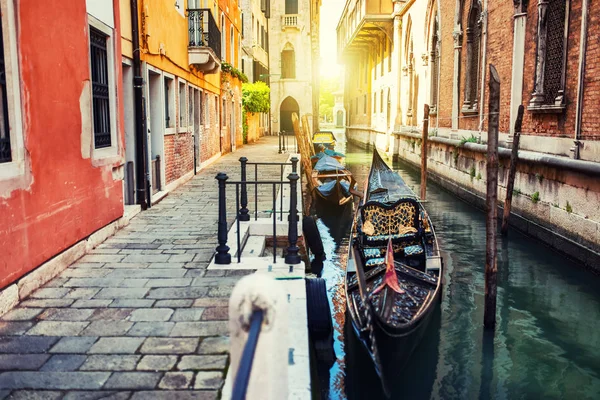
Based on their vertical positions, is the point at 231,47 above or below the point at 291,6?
below

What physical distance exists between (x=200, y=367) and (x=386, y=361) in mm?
1877

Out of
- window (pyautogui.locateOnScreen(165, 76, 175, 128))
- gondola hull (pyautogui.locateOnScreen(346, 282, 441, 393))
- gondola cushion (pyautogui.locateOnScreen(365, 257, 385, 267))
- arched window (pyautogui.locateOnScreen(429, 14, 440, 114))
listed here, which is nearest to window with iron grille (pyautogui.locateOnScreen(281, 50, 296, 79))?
arched window (pyautogui.locateOnScreen(429, 14, 440, 114))

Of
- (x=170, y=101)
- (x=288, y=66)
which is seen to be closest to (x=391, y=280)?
(x=170, y=101)

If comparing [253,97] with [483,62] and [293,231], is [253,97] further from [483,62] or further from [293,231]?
[293,231]

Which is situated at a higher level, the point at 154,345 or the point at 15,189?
the point at 15,189

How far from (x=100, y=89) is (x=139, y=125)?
1927mm

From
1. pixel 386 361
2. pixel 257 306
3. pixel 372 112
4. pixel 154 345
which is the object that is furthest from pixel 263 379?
pixel 372 112

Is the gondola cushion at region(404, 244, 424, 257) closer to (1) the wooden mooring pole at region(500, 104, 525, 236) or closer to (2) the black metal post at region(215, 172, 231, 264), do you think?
(2) the black metal post at region(215, 172, 231, 264)

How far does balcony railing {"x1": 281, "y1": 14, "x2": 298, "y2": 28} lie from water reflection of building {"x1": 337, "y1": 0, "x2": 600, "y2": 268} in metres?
11.9

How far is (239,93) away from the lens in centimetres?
2453

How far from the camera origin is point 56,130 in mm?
5074

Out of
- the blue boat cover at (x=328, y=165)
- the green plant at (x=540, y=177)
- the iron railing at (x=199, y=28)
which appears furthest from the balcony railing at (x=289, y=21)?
the green plant at (x=540, y=177)

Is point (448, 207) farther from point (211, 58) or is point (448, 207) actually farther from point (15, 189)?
point (15, 189)

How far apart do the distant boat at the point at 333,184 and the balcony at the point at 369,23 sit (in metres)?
13.4
